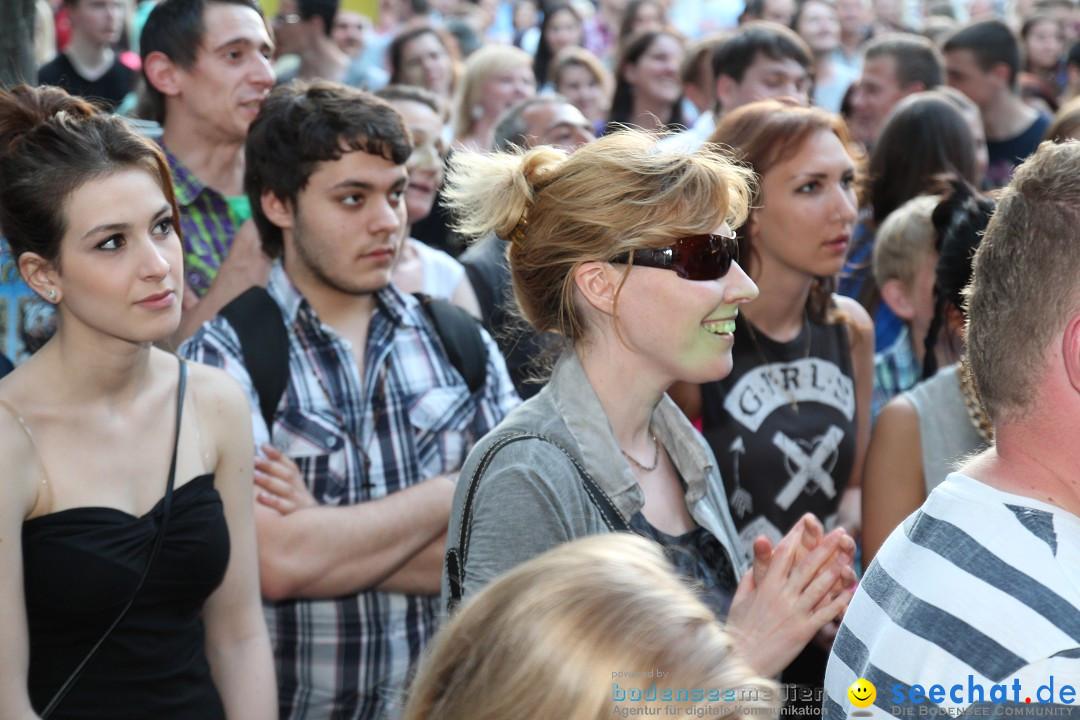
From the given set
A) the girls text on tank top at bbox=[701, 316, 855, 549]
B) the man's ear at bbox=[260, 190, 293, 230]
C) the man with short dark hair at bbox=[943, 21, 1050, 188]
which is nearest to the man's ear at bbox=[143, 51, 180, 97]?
the man's ear at bbox=[260, 190, 293, 230]

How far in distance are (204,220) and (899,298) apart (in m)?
2.42

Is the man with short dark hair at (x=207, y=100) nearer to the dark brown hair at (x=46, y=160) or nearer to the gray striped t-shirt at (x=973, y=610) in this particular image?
the dark brown hair at (x=46, y=160)

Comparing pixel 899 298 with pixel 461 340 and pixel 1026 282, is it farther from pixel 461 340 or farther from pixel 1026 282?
pixel 1026 282

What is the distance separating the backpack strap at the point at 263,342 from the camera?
9.77ft

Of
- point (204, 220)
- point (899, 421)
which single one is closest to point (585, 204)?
point (899, 421)

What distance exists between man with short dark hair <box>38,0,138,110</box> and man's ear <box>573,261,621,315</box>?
5.44 metres

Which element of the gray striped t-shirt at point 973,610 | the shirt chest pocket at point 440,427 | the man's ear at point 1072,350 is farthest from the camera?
the shirt chest pocket at point 440,427

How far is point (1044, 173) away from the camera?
1688mm

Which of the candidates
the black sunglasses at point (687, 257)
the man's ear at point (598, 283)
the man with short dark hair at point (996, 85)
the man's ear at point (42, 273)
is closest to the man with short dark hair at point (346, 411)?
the man's ear at point (42, 273)

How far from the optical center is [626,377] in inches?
95.0

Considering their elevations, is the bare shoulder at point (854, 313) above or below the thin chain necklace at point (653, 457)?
below

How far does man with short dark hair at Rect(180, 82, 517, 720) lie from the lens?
2918mm

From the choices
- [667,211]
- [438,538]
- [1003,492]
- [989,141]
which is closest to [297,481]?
[438,538]

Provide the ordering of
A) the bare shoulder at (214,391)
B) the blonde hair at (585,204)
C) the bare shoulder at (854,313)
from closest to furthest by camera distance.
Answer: the blonde hair at (585,204) → the bare shoulder at (214,391) → the bare shoulder at (854,313)
